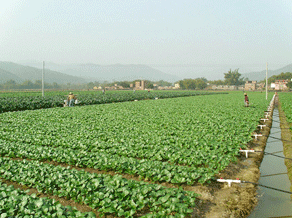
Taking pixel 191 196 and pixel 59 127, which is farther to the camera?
pixel 59 127

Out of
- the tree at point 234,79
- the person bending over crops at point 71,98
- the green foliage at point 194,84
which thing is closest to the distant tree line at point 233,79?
the tree at point 234,79

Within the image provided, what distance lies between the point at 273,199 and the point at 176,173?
2.37 metres

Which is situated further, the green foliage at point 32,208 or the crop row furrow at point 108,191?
the crop row furrow at point 108,191

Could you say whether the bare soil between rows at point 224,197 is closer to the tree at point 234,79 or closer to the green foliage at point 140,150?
the green foliage at point 140,150

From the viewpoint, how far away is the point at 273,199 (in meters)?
5.93

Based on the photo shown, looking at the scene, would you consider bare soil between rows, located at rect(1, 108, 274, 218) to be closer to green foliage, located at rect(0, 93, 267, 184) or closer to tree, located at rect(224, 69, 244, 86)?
green foliage, located at rect(0, 93, 267, 184)

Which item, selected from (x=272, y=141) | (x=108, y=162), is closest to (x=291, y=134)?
(x=272, y=141)

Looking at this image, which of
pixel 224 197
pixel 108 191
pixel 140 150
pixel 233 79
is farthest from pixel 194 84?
pixel 108 191

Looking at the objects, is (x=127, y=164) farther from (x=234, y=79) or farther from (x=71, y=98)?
(x=234, y=79)

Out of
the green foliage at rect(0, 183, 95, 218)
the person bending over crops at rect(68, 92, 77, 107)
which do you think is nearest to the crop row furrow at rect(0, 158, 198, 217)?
the green foliage at rect(0, 183, 95, 218)

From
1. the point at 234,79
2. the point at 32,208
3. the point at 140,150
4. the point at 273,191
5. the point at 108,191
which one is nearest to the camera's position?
the point at 32,208

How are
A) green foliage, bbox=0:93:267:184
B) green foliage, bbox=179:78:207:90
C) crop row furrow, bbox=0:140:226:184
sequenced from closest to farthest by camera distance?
crop row furrow, bbox=0:140:226:184
green foliage, bbox=0:93:267:184
green foliage, bbox=179:78:207:90

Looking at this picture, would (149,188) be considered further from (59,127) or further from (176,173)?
(59,127)

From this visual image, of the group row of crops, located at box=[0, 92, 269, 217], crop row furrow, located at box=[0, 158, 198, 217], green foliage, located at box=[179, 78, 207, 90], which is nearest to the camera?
crop row furrow, located at box=[0, 158, 198, 217]
